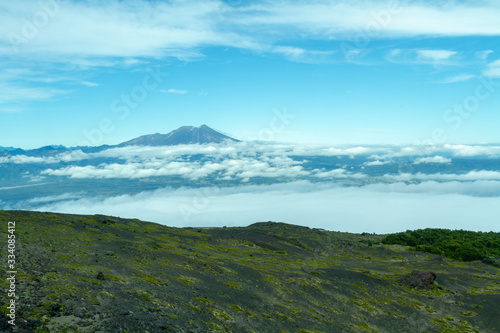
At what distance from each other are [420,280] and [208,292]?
4082 cm

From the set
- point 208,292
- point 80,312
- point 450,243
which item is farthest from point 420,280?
point 450,243

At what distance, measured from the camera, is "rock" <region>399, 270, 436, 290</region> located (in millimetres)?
54312

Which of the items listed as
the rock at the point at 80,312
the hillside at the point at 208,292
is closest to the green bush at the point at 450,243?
the hillside at the point at 208,292

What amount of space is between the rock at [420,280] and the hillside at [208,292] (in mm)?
368

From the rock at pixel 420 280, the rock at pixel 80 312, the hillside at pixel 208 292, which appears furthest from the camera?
the rock at pixel 420 280

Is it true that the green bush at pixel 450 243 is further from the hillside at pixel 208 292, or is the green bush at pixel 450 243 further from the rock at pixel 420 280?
the rock at pixel 420 280

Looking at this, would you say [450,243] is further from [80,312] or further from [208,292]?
[80,312]

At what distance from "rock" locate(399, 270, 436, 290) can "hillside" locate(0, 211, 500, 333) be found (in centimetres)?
37

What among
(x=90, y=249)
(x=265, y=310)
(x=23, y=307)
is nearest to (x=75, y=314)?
(x=23, y=307)

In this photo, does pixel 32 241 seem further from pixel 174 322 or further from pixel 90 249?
pixel 174 322

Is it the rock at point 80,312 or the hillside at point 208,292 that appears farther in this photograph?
the hillside at point 208,292

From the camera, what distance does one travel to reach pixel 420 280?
2184 inches

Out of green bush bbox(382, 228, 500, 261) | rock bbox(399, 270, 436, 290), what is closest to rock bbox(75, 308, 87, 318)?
rock bbox(399, 270, 436, 290)

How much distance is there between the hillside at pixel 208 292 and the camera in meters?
24.8
